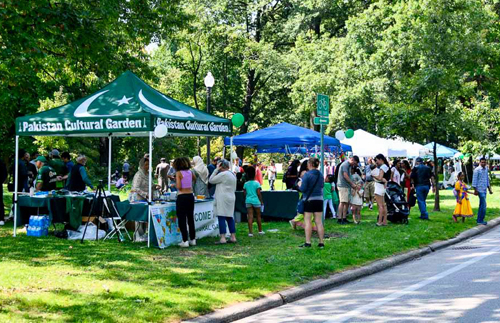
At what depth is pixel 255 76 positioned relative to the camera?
46375 mm

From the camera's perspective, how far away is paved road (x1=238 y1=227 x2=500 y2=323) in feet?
24.1

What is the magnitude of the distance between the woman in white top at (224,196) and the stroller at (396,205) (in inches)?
237

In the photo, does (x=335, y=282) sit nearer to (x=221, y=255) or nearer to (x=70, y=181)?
(x=221, y=255)

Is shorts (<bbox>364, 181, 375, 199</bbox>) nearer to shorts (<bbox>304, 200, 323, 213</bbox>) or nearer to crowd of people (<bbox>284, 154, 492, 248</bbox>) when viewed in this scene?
crowd of people (<bbox>284, 154, 492, 248</bbox>)

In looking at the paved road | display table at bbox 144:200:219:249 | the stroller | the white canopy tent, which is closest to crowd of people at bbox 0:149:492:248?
display table at bbox 144:200:219:249

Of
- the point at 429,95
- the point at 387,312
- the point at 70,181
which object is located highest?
the point at 429,95

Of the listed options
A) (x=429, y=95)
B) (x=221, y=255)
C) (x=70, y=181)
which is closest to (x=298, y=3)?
(x=429, y=95)

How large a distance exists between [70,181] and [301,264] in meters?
6.68

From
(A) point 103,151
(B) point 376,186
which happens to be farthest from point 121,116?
(A) point 103,151

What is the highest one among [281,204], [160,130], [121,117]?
[121,117]

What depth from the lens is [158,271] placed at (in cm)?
973

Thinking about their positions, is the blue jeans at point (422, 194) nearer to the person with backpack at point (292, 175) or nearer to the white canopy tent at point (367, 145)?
the person with backpack at point (292, 175)

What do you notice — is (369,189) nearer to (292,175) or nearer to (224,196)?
(292,175)

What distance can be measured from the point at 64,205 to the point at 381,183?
26.8 ft
